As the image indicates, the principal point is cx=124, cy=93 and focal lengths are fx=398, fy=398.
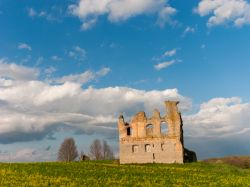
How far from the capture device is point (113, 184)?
26.0m

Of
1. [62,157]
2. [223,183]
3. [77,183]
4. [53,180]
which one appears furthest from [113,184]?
[62,157]

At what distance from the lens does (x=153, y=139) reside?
67.2 metres

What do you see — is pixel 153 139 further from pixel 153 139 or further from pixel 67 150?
pixel 67 150

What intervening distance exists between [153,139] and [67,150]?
33240 millimetres

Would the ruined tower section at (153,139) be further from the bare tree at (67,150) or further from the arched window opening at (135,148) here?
the bare tree at (67,150)

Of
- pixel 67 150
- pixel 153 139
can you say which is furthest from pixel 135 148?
pixel 67 150

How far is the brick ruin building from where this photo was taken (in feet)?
217

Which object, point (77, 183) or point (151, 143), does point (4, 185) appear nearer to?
point (77, 183)

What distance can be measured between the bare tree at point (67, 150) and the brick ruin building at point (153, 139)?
2720 centimetres

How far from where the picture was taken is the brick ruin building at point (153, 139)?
66062 mm

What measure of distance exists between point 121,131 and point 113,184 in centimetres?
4427

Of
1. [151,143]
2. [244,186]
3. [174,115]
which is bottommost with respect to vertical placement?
[244,186]

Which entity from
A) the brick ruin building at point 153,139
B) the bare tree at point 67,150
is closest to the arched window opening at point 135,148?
the brick ruin building at point 153,139

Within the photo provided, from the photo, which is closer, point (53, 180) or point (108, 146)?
point (53, 180)
